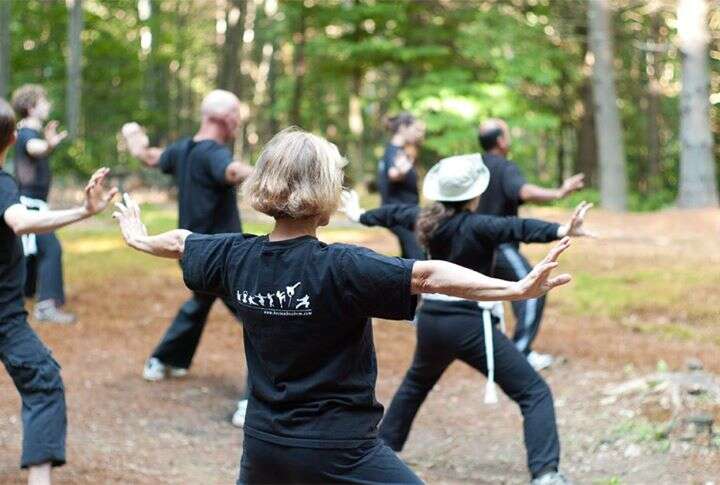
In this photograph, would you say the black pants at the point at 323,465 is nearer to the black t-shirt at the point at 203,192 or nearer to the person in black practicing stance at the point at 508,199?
the black t-shirt at the point at 203,192

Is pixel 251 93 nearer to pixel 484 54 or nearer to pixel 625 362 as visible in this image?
pixel 484 54

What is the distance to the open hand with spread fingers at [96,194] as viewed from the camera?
4.93 m

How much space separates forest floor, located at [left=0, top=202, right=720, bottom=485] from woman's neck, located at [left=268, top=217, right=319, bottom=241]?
9.63 feet

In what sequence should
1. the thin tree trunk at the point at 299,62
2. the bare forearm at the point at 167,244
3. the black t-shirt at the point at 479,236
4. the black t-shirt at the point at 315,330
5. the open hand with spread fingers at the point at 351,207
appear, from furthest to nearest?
the thin tree trunk at the point at 299,62 < the open hand with spread fingers at the point at 351,207 < the black t-shirt at the point at 479,236 < the bare forearm at the point at 167,244 < the black t-shirt at the point at 315,330

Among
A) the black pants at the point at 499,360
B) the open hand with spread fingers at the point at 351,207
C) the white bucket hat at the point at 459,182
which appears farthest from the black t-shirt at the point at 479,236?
the open hand with spread fingers at the point at 351,207

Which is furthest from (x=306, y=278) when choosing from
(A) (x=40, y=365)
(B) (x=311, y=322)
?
(A) (x=40, y=365)

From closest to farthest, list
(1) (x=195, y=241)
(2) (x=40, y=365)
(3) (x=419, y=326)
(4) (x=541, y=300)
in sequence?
(1) (x=195, y=241) < (2) (x=40, y=365) < (3) (x=419, y=326) < (4) (x=541, y=300)

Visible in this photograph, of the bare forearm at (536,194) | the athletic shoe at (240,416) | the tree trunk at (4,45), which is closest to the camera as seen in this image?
the athletic shoe at (240,416)

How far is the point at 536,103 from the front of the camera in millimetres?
31047

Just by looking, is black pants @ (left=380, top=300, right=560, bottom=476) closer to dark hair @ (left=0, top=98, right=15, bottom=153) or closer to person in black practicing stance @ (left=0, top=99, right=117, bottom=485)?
person in black practicing stance @ (left=0, top=99, right=117, bottom=485)

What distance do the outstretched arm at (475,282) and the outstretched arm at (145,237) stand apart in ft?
3.34

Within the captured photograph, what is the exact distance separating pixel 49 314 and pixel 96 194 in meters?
6.33

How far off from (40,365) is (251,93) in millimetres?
45467

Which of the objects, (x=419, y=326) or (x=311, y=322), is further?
(x=419, y=326)
